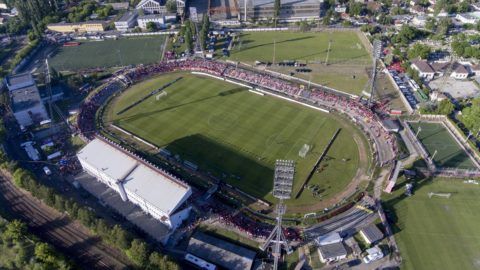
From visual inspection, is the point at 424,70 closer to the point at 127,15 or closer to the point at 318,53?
the point at 318,53

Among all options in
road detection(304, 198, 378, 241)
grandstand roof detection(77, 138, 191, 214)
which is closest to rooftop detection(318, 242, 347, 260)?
road detection(304, 198, 378, 241)

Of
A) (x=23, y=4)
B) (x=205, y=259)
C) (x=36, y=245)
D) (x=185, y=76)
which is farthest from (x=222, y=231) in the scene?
(x=23, y=4)

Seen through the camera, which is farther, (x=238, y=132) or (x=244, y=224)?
(x=238, y=132)

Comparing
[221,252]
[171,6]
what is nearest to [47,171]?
[221,252]

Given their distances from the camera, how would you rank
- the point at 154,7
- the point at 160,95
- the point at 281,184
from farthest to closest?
Answer: the point at 154,7 → the point at 160,95 → the point at 281,184

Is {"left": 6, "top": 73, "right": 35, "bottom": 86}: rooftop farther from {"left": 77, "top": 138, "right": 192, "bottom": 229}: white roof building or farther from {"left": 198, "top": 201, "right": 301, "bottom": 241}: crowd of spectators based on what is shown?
{"left": 198, "top": 201, "right": 301, "bottom": 241}: crowd of spectators

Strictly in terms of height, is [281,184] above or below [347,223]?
above

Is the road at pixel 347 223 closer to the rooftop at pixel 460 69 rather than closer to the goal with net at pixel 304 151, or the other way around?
the goal with net at pixel 304 151

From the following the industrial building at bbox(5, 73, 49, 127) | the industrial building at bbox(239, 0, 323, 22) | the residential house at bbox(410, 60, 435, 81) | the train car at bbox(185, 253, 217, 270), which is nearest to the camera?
the train car at bbox(185, 253, 217, 270)
